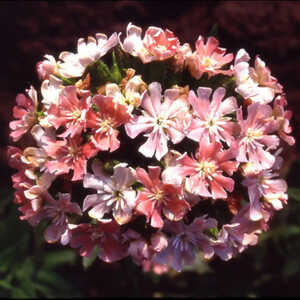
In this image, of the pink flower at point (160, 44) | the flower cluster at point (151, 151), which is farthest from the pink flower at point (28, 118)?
the pink flower at point (160, 44)

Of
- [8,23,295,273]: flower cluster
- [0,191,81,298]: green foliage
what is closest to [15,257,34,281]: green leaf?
[0,191,81,298]: green foliage

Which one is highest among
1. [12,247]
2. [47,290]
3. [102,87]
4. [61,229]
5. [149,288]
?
[102,87]

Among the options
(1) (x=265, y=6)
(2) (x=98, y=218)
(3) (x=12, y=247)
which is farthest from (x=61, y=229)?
(1) (x=265, y=6)

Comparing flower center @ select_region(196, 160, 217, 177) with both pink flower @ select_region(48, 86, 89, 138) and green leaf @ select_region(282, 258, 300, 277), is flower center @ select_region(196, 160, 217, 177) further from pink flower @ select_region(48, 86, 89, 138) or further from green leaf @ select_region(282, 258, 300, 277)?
green leaf @ select_region(282, 258, 300, 277)

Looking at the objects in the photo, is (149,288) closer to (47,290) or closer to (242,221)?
(47,290)

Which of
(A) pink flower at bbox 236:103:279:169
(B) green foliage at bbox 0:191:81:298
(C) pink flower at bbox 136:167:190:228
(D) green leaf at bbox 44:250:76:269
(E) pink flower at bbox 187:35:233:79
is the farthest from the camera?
(D) green leaf at bbox 44:250:76:269

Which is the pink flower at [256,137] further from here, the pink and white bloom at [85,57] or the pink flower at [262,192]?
the pink and white bloom at [85,57]
